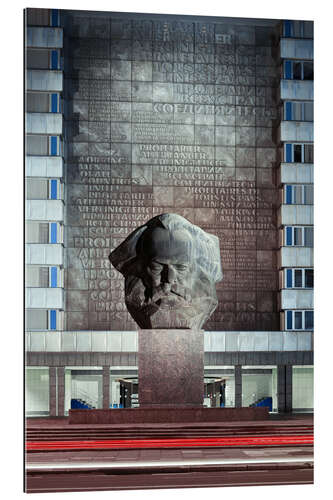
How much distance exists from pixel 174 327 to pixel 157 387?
100 centimetres

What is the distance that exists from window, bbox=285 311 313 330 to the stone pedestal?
8872 mm

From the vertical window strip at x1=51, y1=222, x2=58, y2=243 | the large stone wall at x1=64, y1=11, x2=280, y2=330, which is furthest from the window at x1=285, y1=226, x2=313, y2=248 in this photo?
the vertical window strip at x1=51, y1=222, x2=58, y2=243

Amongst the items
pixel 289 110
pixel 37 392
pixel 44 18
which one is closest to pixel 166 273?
pixel 37 392

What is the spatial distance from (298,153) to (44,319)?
26.6ft

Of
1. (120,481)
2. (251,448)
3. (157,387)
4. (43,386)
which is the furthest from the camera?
(43,386)

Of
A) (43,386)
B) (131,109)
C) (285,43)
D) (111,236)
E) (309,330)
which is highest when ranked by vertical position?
(285,43)

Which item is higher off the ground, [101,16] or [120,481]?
[101,16]

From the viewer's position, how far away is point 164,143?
804 inches

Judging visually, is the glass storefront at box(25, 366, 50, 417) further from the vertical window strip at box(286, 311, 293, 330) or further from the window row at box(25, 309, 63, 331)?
the vertical window strip at box(286, 311, 293, 330)

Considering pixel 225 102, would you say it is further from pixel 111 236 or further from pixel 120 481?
pixel 120 481

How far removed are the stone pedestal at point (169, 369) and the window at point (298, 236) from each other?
9.12 metres

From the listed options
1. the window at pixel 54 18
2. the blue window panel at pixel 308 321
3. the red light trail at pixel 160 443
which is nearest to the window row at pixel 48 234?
the window at pixel 54 18

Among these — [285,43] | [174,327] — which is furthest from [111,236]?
[174,327]

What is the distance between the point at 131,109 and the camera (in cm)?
2058
